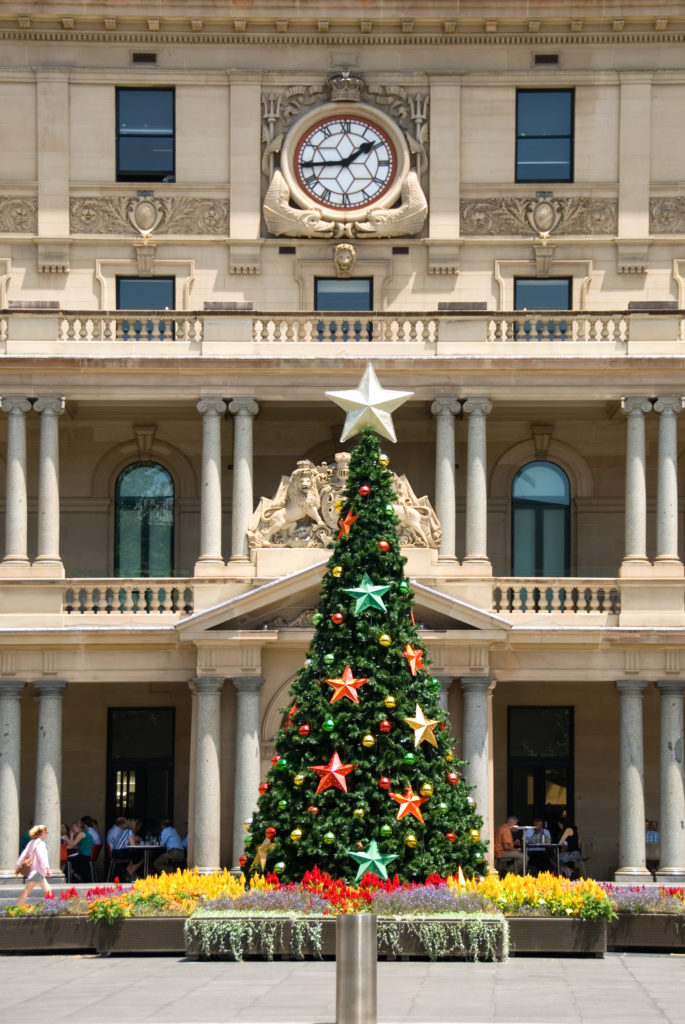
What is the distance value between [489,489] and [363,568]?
16334 mm

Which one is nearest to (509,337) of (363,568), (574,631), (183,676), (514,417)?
(514,417)

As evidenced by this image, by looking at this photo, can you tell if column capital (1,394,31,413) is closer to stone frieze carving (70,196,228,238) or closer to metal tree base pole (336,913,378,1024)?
stone frieze carving (70,196,228,238)

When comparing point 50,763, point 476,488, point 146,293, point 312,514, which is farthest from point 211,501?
point 50,763

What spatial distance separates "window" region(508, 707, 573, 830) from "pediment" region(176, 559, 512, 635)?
4.49 metres

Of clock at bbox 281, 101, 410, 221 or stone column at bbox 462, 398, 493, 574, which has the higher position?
clock at bbox 281, 101, 410, 221

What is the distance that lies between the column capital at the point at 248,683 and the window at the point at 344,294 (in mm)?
8391

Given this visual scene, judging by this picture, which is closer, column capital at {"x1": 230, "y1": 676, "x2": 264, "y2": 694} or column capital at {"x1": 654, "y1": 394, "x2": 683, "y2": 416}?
column capital at {"x1": 230, "y1": 676, "x2": 264, "y2": 694}

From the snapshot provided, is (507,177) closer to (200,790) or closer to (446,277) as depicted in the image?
(446,277)

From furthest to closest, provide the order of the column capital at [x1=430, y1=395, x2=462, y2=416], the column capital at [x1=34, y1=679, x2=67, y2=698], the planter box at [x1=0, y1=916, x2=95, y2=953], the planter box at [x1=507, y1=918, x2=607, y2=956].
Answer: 1. the column capital at [x1=430, y1=395, x2=462, y2=416]
2. the column capital at [x1=34, y1=679, x2=67, y2=698]
3. the planter box at [x1=0, y1=916, x2=95, y2=953]
4. the planter box at [x1=507, y1=918, x2=607, y2=956]

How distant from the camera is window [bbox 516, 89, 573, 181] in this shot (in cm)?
4922

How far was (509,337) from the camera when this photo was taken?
46.7 meters

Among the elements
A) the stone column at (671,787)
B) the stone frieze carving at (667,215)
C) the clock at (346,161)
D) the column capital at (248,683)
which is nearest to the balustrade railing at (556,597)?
the stone column at (671,787)

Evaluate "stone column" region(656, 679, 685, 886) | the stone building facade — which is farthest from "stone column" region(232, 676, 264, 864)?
"stone column" region(656, 679, 685, 886)

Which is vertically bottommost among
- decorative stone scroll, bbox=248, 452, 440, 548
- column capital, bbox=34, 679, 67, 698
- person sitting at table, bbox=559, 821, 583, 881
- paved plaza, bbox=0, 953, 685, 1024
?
paved plaza, bbox=0, 953, 685, 1024
